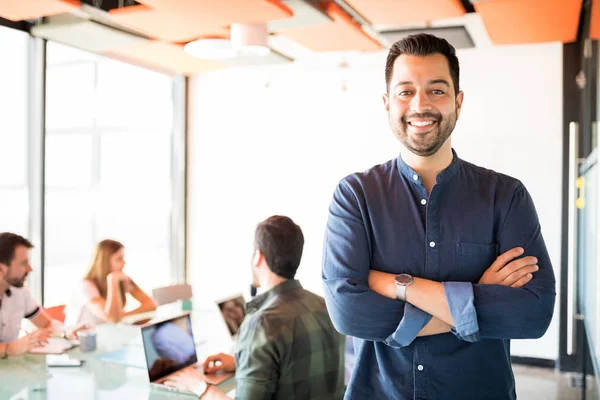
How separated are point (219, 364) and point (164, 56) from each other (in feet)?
12.3

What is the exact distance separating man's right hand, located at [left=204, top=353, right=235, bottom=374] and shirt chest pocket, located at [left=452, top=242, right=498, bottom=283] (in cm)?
148

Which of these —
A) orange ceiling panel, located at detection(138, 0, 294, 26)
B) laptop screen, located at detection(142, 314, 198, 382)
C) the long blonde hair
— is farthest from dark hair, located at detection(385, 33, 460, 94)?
the long blonde hair

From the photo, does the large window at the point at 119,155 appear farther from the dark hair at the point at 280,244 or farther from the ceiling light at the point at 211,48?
the dark hair at the point at 280,244

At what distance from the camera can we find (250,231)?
6.77 meters

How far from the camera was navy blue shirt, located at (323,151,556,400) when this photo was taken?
56.7 inches

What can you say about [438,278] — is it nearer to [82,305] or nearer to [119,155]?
[82,305]

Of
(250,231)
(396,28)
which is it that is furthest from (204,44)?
(250,231)

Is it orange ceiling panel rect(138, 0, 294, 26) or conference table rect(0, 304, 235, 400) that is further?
orange ceiling panel rect(138, 0, 294, 26)

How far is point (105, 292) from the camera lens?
14.4 feet

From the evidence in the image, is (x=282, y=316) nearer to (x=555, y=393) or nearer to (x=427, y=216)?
(x=427, y=216)

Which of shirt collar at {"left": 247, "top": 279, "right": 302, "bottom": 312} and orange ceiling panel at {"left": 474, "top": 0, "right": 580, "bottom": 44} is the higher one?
orange ceiling panel at {"left": 474, "top": 0, "right": 580, "bottom": 44}

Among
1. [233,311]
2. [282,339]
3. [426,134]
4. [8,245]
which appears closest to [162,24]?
[8,245]

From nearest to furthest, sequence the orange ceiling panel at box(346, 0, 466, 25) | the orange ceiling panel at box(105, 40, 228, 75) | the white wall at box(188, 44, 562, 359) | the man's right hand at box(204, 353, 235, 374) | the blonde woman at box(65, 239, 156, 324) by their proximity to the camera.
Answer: the man's right hand at box(204, 353, 235, 374), the orange ceiling panel at box(346, 0, 466, 25), the blonde woman at box(65, 239, 156, 324), the orange ceiling panel at box(105, 40, 228, 75), the white wall at box(188, 44, 562, 359)

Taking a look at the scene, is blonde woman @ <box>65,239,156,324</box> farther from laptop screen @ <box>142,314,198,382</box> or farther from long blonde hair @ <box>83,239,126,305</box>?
laptop screen @ <box>142,314,198,382</box>
